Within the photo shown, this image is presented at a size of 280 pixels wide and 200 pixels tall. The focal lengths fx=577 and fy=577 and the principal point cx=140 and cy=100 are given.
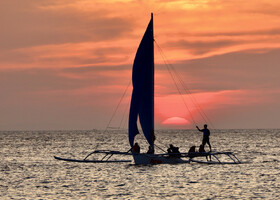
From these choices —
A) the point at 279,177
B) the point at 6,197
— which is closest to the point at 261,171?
the point at 279,177

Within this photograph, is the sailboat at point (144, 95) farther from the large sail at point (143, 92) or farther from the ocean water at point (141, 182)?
the ocean water at point (141, 182)

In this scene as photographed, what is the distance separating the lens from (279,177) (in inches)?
1634

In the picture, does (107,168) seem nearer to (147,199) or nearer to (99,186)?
(99,186)

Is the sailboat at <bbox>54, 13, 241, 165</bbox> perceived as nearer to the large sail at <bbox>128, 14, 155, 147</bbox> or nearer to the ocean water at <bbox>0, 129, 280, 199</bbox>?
the large sail at <bbox>128, 14, 155, 147</bbox>

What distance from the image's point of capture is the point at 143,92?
1742 inches

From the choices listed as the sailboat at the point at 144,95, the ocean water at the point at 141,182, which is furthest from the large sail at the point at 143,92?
the ocean water at the point at 141,182

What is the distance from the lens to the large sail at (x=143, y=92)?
4397 cm

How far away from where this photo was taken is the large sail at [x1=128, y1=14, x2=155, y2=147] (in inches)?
1731

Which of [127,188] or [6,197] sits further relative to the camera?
[127,188]

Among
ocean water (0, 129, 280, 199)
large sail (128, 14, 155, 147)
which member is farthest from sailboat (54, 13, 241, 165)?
ocean water (0, 129, 280, 199)

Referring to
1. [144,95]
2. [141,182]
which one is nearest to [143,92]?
[144,95]

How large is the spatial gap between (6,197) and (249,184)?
15300 mm

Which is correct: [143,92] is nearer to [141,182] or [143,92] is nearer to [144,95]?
[144,95]

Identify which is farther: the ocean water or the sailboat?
the sailboat
